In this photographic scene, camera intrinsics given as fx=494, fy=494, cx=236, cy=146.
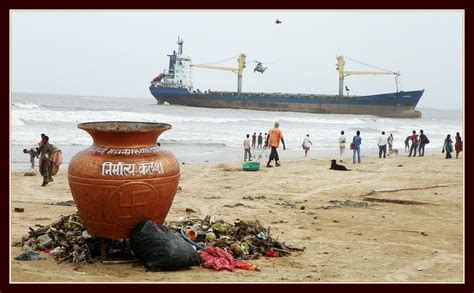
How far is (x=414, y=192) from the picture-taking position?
34.5 feet

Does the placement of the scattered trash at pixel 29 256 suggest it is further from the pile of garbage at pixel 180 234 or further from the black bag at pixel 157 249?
the black bag at pixel 157 249

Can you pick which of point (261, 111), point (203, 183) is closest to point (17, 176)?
point (203, 183)

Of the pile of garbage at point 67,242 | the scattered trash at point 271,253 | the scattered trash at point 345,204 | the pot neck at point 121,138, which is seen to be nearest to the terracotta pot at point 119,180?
the pot neck at point 121,138

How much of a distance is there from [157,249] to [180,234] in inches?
34.4

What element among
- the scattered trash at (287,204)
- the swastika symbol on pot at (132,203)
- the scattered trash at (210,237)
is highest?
the swastika symbol on pot at (132,203)

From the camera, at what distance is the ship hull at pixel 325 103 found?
61.9m

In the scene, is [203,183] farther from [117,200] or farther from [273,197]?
A: [117,200]

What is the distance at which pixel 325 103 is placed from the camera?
63094 mm

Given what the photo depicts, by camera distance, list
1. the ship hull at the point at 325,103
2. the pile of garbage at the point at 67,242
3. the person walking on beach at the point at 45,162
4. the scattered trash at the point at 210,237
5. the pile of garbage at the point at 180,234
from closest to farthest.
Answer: the pile of garbage at the point at 67,242 < the pile of garbage at the point at 180,234 < the scattered trash at the point at 210,237 < the person walking on beach at the point at 45,162 < the ship hull at the point at 325,103

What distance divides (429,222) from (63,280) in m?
5.49

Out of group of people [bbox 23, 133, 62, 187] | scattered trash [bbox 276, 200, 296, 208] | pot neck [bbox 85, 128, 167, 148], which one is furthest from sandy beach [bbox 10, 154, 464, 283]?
pot neck [bbox 85, 128, 167, 148]

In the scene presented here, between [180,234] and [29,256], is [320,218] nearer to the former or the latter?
[180,234]

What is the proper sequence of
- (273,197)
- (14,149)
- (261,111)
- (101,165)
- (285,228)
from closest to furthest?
1. (101,165)
2. (285,228)
3. (273,197)
4. (14,149)
5. (261,111)

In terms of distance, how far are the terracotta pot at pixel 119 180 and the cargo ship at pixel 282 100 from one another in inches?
2299
